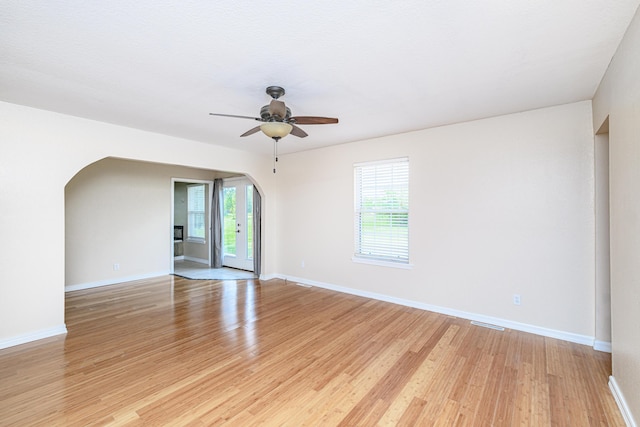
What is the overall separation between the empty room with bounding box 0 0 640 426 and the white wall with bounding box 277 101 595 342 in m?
0.02

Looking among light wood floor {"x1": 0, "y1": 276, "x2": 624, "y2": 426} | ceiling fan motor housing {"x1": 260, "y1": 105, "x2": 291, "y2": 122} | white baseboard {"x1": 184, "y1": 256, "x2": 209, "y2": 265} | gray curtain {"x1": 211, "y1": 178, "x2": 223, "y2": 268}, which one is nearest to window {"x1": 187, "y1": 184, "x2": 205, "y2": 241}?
white baseboard {"x1": 184, "y1": 256, "x2": 209, "y2": 265}

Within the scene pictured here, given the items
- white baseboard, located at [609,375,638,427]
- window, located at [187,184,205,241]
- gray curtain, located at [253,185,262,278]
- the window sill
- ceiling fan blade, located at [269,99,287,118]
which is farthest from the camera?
window, located at [187,184,205,241]

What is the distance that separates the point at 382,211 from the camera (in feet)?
15.4

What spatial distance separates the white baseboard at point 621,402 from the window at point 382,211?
244cm

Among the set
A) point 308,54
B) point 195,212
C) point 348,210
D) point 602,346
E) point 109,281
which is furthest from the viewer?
point 195,212

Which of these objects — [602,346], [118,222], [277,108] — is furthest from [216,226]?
[602,346]

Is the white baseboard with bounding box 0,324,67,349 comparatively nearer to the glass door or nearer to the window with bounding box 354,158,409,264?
the glass door

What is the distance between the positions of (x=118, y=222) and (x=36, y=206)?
260 centimetres

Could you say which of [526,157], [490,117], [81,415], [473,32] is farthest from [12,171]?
[526,157]

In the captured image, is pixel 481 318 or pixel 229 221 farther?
pixel 229 221

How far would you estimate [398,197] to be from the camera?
454 centimetres

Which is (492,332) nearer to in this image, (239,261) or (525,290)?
(525,290)

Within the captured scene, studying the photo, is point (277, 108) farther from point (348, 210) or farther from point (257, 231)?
point (257, 231)

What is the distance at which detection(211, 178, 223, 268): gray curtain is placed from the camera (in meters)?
7.27
